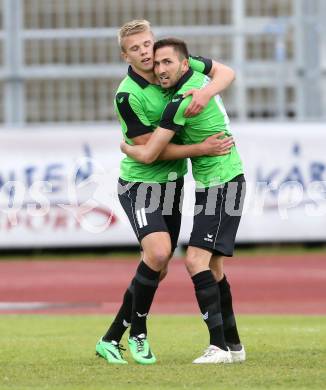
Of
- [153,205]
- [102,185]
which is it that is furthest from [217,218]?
[102,185]

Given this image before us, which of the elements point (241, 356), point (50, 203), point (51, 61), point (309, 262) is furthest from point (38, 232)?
point (241, 356)

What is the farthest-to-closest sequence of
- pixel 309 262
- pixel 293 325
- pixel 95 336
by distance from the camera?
pixel 309 262 → pixel 293 325 → pixel 95 336

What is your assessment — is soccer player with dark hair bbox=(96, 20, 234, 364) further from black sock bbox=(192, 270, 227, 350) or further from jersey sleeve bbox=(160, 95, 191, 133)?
black sock bbox=(192, 270, 227, 350)

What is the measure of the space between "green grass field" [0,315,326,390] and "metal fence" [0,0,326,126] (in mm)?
8004

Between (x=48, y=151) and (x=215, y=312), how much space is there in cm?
1159

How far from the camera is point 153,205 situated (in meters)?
8.54

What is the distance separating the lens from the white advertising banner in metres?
19.2

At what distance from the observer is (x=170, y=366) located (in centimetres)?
838

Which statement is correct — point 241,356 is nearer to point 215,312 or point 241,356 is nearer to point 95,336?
point 215,312

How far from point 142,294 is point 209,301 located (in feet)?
1.59

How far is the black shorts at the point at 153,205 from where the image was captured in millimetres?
8484

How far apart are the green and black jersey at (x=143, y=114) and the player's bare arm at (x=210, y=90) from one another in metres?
0.11

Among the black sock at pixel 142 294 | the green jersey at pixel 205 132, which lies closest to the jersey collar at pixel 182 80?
the green jersey at pixel 205 132

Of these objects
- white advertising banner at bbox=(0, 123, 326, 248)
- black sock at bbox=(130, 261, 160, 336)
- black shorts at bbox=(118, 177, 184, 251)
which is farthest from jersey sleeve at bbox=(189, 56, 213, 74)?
white advertising banner at bbox=(0, 123, 326, 248)
